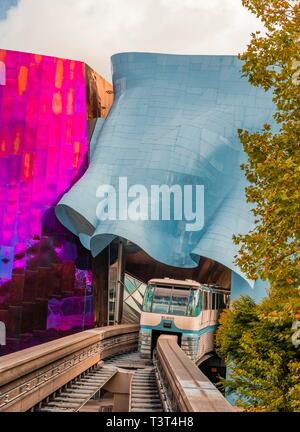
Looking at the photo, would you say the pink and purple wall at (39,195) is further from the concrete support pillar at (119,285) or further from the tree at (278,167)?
the tree at (278,167)

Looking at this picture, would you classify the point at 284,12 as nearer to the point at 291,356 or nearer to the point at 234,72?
the point at 291,356

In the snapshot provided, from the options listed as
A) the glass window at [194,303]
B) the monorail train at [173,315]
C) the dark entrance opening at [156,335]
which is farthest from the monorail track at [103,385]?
the glass window at [194,303]

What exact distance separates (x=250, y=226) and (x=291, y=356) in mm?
30035

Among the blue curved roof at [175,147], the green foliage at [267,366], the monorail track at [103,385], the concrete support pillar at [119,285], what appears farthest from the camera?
the concrete support pillar at [119,285]

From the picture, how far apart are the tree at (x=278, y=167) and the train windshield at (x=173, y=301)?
15875 millimetres

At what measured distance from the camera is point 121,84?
46.9 meters

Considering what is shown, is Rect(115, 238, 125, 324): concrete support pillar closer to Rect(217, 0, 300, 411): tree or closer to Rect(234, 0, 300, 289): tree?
Rect(217, 0, 300, 411): tree

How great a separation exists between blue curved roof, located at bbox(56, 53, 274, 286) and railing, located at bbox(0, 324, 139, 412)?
18.6 meters

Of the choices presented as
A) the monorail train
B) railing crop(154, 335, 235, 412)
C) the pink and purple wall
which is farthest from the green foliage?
the pink and purple wall

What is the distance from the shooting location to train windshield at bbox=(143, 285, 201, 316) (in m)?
27.0

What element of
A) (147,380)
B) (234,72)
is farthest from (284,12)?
(234,72)

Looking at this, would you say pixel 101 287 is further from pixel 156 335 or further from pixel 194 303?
pixel 194 303

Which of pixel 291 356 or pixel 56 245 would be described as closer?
pixel 291 356

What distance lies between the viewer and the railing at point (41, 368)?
11164 millimetres
